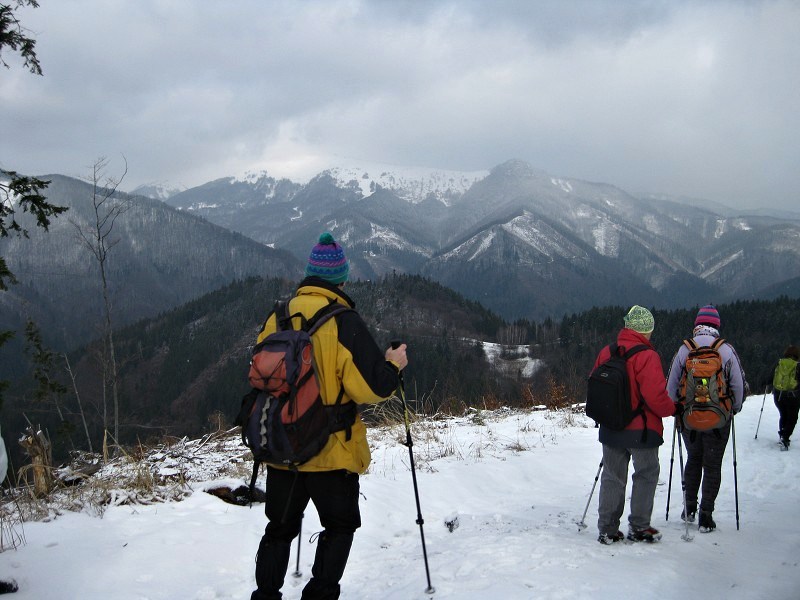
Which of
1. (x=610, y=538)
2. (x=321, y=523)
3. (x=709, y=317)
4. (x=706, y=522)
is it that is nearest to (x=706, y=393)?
(x=709, y=317)

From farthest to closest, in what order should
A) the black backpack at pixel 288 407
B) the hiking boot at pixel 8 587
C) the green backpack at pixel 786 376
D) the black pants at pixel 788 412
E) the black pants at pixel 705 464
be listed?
the green backpack at pixel 786 376 → the black pants at pixel 788 412 → the black pants at pixel 705 464 → the hiking boot at pixel 8 587 → the black backpack at pixel 288 407

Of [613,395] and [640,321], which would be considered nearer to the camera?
[613,395]

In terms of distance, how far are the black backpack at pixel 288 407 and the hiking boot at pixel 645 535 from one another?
11.2 feet

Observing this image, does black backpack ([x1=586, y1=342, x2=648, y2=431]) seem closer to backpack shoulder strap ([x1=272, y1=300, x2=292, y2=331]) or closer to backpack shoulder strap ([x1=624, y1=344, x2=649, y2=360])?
backpack shoulder strap ([x1=624, y1=344, x2=649, y2=360])

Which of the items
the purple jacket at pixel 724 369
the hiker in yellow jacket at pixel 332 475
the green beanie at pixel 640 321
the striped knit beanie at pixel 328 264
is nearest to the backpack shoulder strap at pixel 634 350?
the green beanie at pixel 640 321

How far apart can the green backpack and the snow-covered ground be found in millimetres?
3372

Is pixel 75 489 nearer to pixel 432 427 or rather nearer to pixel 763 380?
pixel 432 427

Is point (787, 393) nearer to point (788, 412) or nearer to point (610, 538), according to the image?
point (788, 412)

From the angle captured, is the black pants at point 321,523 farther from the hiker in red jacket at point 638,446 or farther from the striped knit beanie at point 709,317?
the striped knit beanie at point 709,317

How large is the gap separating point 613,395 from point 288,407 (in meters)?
3.14

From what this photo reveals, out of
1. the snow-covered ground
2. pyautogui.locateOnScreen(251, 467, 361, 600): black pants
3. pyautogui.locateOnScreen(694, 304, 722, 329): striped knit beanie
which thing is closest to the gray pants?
the snow-covered ground

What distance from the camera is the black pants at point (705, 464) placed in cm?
556

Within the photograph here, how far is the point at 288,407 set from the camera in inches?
125

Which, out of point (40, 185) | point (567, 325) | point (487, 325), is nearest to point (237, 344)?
point (487, 325)
